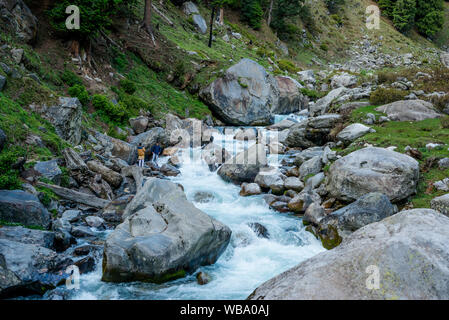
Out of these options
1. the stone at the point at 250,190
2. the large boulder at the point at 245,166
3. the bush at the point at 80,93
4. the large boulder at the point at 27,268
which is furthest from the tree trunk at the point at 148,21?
the large boulder at the point at 27,268

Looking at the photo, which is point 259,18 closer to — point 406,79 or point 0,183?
point 406,79

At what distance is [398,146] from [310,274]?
1282 centimetres

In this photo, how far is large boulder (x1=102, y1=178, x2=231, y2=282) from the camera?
9047 mm

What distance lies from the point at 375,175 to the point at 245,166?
792 cm

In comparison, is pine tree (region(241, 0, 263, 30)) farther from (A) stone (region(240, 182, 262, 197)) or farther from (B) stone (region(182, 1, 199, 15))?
(A) stone (region(240, 182, 262, 197))

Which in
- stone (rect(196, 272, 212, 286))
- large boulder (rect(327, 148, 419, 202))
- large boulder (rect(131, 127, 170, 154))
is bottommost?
stone (rect(196, 272, 212, 286))

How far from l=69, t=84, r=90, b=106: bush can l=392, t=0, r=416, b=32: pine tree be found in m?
80.1

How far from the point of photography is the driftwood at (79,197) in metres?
13.3

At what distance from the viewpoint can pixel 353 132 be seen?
1941 centimetres

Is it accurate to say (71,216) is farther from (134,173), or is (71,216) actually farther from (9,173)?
(134,173)

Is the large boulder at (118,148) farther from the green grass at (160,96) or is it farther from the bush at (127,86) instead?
the bush at (127,86)

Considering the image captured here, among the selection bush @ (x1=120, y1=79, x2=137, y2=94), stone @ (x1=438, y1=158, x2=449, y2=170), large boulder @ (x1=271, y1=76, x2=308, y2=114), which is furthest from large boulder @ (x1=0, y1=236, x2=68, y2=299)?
large boulder @ (x1=271, y1=76, x2=308, y2=114)

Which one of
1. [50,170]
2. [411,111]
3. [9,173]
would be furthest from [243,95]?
[9,173]

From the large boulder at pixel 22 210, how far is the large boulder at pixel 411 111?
20.6m
